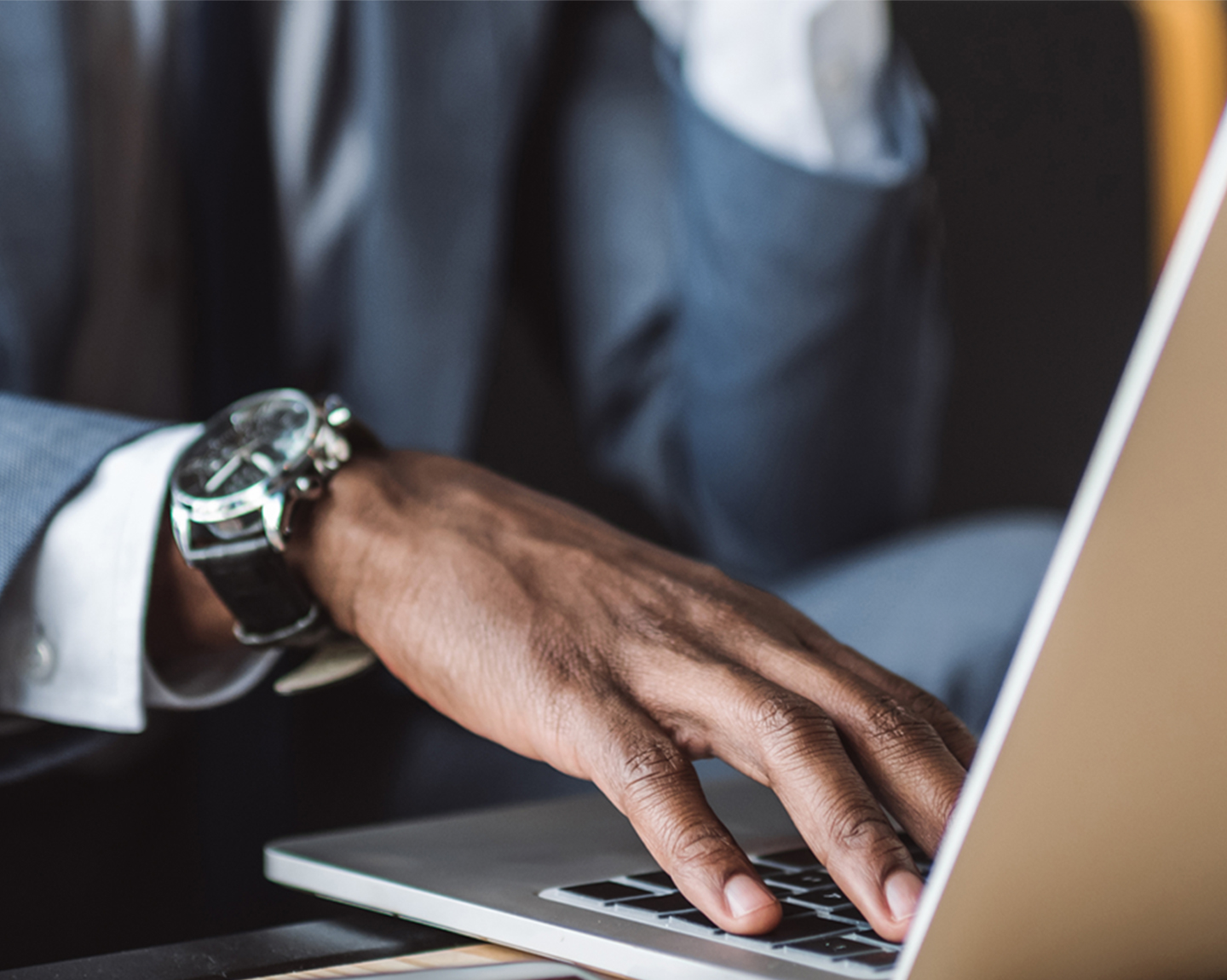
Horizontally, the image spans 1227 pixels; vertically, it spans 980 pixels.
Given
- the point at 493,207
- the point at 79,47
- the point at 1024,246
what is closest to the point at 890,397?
the point at 493,207

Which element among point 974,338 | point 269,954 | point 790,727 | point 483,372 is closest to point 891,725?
point 790,727

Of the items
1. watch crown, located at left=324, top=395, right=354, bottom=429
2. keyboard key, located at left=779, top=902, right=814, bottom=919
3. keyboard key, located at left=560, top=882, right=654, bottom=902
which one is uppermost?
watch crown, located at left=324, top=395, right=354, bottom=429

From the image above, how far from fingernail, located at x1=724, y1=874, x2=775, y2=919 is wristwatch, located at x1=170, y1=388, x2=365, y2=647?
9.1 inches

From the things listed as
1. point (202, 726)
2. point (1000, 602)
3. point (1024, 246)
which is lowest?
point (202, 726)

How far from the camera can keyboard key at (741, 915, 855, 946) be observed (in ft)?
0.89

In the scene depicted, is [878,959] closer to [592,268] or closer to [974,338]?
[592,268]

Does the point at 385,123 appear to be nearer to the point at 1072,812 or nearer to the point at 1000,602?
the point at 1000,602

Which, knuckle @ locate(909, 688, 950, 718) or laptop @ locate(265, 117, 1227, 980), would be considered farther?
knuckle @ locate(909, 688, 950, 718)

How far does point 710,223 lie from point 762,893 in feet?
2.02

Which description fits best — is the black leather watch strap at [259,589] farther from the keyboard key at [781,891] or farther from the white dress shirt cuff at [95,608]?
the keyboard key at [781,891]

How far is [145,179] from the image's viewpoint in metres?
0.75

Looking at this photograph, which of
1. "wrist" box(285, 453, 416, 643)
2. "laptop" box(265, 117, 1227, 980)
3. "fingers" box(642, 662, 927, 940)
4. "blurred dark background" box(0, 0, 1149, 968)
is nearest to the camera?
"laptop" box(265, 117, 1227, 980)

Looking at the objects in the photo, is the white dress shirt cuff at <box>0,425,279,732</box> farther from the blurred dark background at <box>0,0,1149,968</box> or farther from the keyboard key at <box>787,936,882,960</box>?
the keyboard key at <box>787,936,882,960</box>

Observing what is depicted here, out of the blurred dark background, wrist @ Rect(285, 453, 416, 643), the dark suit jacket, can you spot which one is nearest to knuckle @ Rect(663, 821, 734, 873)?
wrist @ Rect(285, 453, 416, 643)
